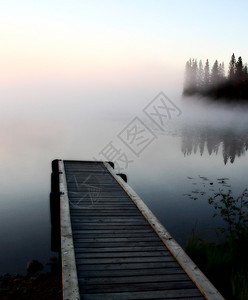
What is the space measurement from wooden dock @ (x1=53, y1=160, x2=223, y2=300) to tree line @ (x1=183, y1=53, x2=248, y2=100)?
71.9m

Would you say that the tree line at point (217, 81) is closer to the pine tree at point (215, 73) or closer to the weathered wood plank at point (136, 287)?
the pine tree at point (215, 73)

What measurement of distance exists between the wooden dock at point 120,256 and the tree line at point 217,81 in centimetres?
7189

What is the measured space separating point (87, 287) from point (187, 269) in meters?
1.50

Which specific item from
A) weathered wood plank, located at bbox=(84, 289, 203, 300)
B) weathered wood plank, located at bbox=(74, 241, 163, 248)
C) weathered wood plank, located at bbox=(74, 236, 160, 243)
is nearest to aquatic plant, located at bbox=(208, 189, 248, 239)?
weathered wood plank, located at bbox=(74, 236, 160, 243)

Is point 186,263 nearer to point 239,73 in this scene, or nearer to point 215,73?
point 239,73

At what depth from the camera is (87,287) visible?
13.5 ft

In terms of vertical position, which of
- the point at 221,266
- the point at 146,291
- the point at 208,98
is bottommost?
the point at 221,266

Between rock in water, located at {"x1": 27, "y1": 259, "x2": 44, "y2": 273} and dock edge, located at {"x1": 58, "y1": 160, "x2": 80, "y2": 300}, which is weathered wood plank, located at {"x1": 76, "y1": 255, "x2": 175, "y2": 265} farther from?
rock in water, located at {"x1": 27, "y1": 259, "x2": 44, "y2": 273}

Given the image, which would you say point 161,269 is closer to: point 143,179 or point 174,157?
point 143,179

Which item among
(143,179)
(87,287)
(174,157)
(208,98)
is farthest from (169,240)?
(208,98)

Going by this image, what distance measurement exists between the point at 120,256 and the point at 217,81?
98.0 metres

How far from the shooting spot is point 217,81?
95.8 metres

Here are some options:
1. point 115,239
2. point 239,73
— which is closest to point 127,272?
point 115,239

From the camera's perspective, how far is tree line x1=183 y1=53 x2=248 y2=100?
7231cm
